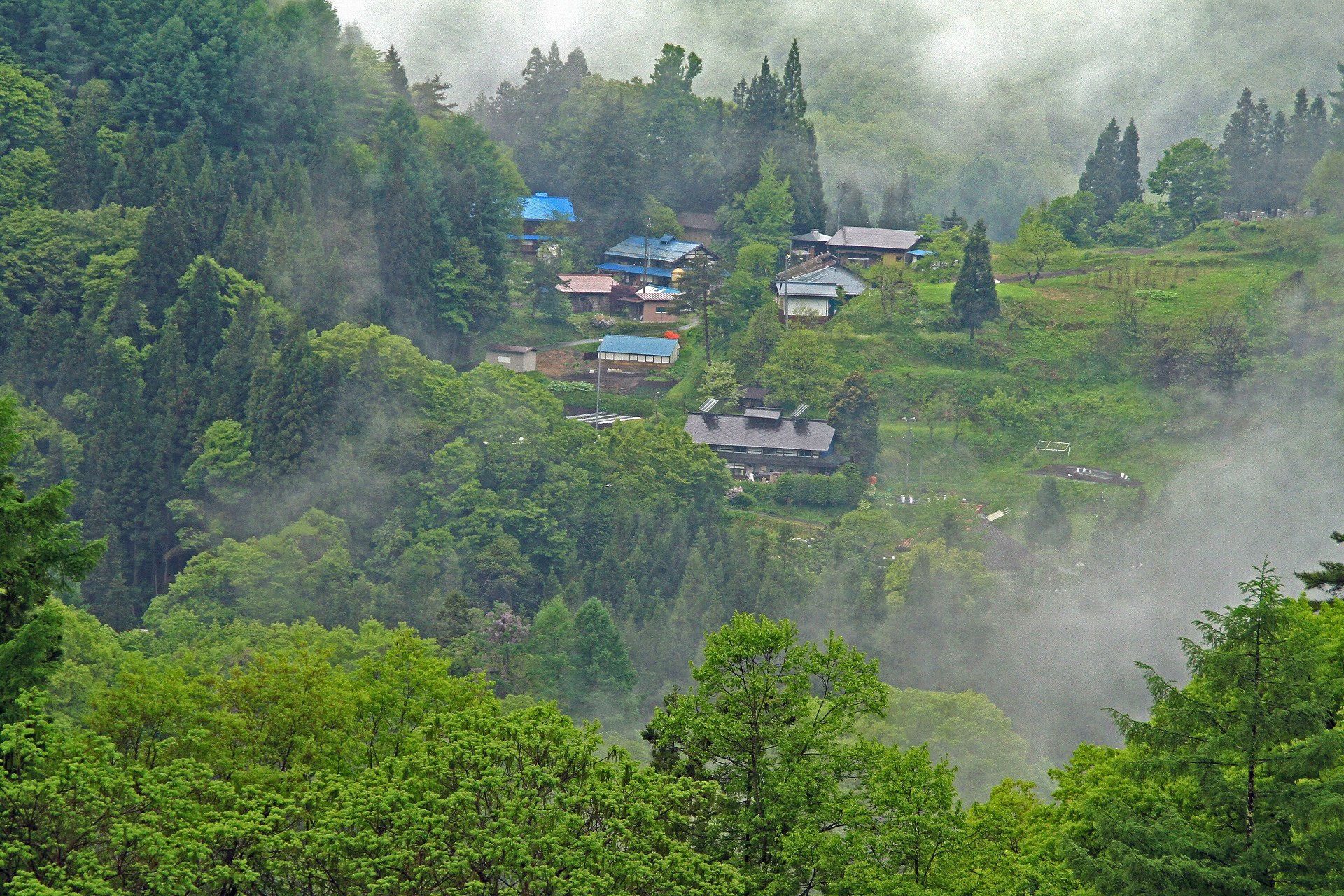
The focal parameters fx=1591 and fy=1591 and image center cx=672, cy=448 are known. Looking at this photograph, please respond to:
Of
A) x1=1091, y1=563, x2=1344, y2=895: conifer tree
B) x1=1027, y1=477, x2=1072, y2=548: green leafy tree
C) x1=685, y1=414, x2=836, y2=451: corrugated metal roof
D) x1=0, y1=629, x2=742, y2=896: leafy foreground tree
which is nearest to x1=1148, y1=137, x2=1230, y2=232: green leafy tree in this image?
x1=1027, y1=477, x2=1072, y2=548: green leafy tree

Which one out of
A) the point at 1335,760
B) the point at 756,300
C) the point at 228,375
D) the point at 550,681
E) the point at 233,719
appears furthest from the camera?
the point at 756,300

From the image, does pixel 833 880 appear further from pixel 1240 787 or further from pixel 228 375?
pixel 228 375

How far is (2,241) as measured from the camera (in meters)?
79.0

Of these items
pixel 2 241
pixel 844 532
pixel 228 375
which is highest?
pixel 2 241

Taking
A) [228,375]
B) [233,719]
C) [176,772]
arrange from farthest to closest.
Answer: [228,375]
[233,719]
[176,772]

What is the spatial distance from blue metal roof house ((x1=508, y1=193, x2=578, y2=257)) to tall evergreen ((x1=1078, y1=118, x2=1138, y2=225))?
3776 cm

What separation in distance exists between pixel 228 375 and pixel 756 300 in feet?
116

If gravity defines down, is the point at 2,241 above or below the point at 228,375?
above

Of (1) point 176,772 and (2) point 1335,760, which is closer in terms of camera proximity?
(2) point 1335,760

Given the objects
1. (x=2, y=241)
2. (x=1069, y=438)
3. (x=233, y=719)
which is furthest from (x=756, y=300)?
(x=233, y=719)

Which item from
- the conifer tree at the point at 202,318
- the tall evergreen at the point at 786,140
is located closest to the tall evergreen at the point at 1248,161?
the tall evergreen at the point at 786,140

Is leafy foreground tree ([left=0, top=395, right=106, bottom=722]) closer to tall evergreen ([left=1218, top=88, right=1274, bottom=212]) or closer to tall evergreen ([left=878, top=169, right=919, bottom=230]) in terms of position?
tall evergreen ([left=878, top=169, right=919, bottom=230])

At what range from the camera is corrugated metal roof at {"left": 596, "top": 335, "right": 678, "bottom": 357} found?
94.2 meters

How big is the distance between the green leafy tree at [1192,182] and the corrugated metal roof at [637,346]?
38233 millimetres
